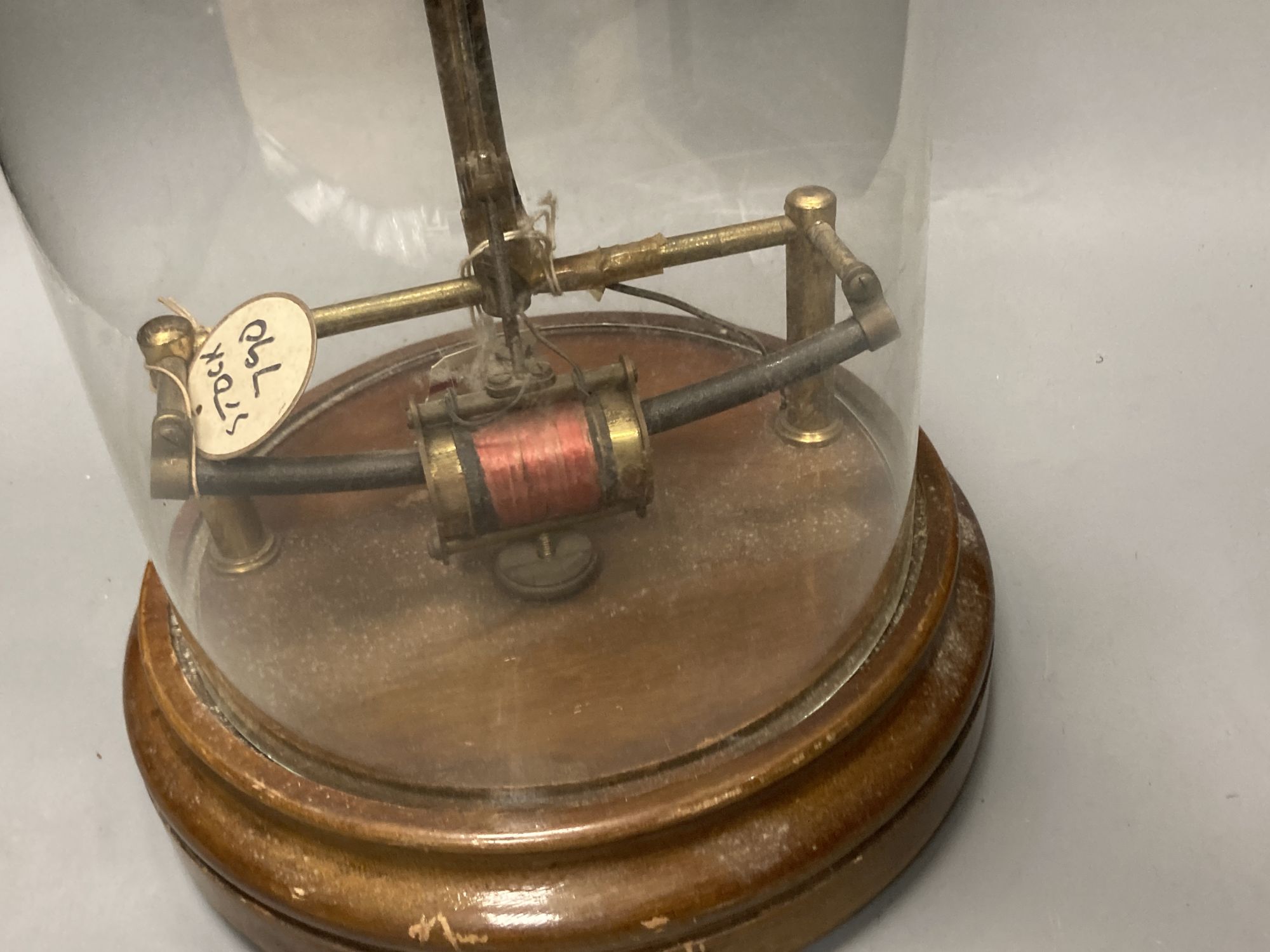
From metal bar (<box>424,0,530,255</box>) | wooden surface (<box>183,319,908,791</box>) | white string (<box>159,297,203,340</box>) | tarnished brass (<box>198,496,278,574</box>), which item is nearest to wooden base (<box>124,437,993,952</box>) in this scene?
wooden surface (<box>183,319,908,791</box>)

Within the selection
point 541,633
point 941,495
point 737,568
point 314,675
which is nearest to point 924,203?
point 941,495

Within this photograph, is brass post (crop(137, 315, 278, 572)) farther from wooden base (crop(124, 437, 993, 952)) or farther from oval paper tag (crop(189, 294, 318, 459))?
wooden base (crop(124, 437, 993, 952))

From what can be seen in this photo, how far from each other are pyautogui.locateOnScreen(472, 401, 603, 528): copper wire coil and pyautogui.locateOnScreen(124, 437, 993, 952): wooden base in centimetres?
19

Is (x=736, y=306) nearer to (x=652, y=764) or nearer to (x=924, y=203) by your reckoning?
(x=924, y=203)

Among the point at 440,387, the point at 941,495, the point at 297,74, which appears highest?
the point at 297,74

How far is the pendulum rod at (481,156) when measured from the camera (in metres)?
0.77

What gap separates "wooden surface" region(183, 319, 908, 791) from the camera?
802 mm

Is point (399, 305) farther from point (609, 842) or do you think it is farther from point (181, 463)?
point (609, 842)

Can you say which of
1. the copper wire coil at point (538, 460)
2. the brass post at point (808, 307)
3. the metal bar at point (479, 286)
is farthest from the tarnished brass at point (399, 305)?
the brass post at point (808, 307)

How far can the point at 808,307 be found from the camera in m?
1.00

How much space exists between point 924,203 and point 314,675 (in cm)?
60

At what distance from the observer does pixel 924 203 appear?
1.01m

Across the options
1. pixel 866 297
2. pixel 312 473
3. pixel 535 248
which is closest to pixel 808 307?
pixel 866 297

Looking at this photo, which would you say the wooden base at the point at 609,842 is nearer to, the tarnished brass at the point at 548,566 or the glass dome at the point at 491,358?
the glass dome at the point at 491,358
